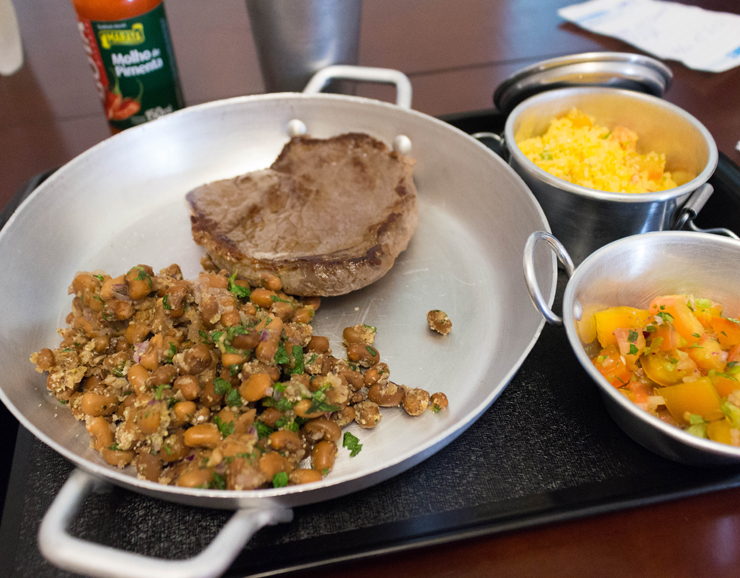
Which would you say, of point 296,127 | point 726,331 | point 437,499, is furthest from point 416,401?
point 296,127

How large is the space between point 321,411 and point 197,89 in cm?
223

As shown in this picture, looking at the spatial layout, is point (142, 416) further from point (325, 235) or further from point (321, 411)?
point (325, 235)

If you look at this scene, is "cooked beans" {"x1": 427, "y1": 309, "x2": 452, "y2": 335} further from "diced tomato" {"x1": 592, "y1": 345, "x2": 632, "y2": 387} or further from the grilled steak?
"diced tomato" {"x1": 592, "y1": 345, "x2": 632, "y2": 387}

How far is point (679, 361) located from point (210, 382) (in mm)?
1210

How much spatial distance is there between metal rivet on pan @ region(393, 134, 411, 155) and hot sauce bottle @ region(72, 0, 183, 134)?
1.05 meters

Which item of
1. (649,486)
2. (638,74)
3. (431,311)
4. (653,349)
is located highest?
(638,74)

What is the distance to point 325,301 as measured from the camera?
1748mm

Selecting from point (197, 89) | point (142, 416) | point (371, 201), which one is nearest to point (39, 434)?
point (142, 416)

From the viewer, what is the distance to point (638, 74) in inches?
80.8

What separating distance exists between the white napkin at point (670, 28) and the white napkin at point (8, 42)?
11.2 ft

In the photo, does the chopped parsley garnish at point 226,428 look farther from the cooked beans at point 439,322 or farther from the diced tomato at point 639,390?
the diced tomato at point 639,390

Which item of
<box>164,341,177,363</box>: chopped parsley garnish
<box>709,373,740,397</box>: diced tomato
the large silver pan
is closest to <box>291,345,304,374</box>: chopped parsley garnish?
the large silver pan

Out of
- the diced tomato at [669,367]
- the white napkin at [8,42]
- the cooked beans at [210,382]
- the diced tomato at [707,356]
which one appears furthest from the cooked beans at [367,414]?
the white napkin at [8,42]

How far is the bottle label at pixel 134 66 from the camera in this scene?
1.97 meters
